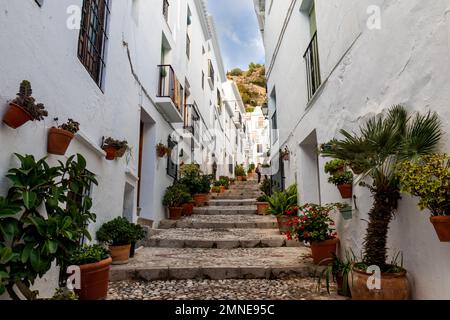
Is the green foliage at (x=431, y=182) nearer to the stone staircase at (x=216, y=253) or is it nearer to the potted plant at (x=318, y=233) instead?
the potted plant at (x=318, y=233)

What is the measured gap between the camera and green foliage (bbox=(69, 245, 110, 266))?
3.20m

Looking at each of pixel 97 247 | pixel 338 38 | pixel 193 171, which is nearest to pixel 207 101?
pixel 193 171

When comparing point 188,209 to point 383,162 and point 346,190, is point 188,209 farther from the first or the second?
point 383,162

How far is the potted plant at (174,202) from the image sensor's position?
786cm

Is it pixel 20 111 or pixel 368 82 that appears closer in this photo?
pixel 20 111

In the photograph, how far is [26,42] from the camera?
2.68m

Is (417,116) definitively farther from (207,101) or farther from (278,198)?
(207,101)

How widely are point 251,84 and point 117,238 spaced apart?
34.1 meters

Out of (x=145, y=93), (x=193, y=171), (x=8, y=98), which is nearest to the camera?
(x=8, y=98)

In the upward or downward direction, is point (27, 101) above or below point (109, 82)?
below

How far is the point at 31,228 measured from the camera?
230cm

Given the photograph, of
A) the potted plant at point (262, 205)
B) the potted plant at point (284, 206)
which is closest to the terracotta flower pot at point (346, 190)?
the potted plant at point (284, 206)

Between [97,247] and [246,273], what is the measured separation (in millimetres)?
1928

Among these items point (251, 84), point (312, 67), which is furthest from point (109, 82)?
point (251, 84)
